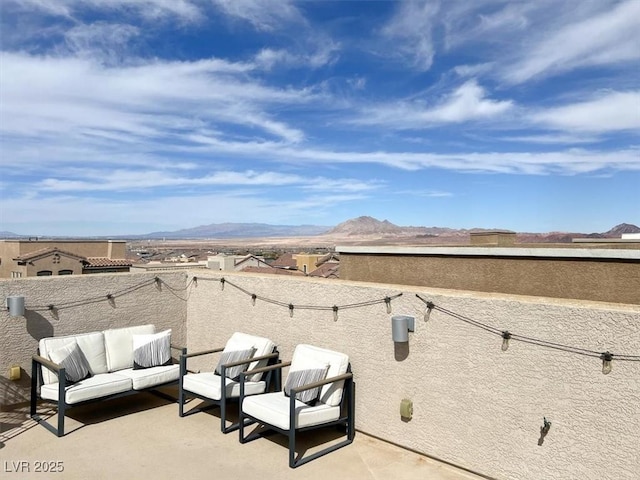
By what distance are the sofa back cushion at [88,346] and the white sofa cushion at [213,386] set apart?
1206mm

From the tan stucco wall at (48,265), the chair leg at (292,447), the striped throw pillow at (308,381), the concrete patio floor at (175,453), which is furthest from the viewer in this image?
the tan stucco wall at (48,265)

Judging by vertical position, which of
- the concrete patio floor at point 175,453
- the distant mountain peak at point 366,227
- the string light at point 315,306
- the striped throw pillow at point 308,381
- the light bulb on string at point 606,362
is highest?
the distant mountain peak at point 366,227

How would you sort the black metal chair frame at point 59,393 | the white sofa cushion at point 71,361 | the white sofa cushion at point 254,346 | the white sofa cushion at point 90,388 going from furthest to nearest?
the white sofa cushion at point 254,346
the white sofa cushion at point 71,361
the white sofa cushion at point 90,388
the black metal chair frame at point 59,393

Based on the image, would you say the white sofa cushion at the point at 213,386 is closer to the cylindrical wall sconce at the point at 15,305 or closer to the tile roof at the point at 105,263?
the cylindrical wall sconce at the point at 15,305

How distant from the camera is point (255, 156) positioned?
56562 mm

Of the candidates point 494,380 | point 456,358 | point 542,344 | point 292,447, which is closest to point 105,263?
point 292,447

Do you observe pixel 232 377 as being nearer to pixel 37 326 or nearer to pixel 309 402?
pixel 309 402

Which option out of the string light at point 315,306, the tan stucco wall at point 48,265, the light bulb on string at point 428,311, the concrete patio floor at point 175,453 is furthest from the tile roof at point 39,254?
the light bulb on string at point 428,311

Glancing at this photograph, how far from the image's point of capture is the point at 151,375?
5.93 m

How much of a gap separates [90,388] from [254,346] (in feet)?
6.26

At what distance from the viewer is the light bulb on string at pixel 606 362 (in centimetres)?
356

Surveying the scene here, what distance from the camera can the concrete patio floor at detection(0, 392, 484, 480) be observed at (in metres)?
4.38

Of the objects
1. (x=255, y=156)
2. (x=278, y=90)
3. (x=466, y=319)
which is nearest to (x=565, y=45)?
(x=278, y=90)

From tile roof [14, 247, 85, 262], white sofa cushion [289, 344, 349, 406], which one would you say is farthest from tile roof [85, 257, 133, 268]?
white sofa cushion [289, 344, 349, 406]
